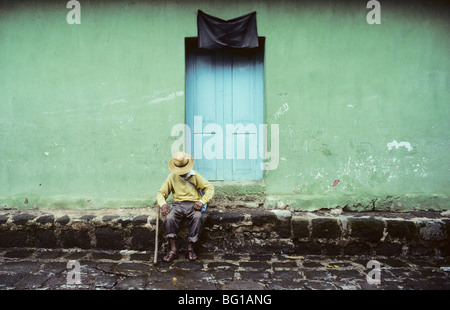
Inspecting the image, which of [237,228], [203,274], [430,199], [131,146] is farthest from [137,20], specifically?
[430,199]

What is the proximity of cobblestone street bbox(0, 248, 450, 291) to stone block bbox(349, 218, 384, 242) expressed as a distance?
28cm

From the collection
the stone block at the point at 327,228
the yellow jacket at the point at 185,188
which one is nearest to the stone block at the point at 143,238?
the yellow jacket at the point at 185,188

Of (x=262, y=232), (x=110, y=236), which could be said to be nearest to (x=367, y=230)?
(x=262, y=232)

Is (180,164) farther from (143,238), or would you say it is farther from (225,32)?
(225,32)

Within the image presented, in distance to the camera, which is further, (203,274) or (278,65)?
(278,65)

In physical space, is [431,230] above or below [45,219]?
below

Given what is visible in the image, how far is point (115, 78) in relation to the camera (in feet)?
16.2

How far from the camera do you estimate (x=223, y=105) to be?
5.10 meters

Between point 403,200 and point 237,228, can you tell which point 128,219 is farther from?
point 403,200

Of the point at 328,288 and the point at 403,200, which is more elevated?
the point at 403,200

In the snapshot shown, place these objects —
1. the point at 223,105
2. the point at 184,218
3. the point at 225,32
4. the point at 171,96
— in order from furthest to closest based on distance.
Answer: the point at 223,105
the point at 171,96
the point at 225,32
the point at 184,218

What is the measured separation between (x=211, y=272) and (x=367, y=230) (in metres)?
2.31
